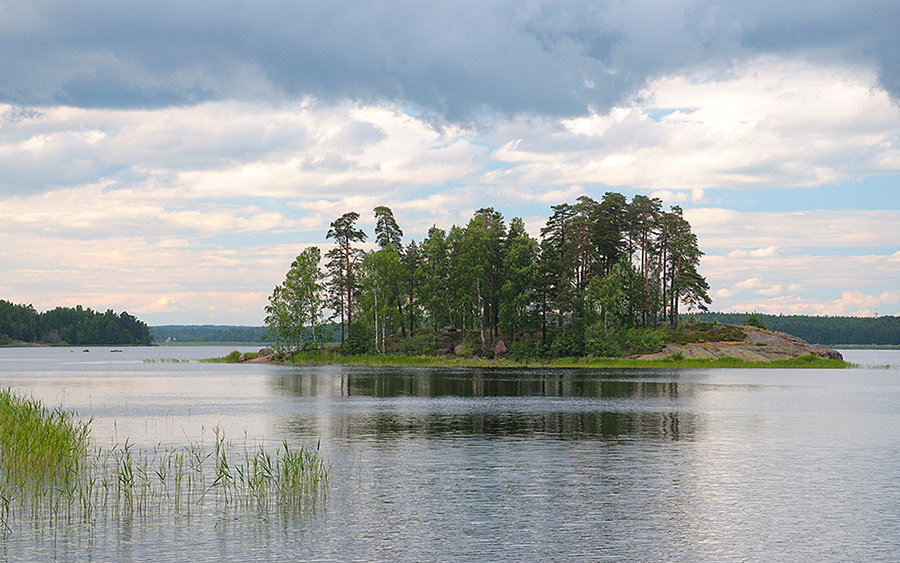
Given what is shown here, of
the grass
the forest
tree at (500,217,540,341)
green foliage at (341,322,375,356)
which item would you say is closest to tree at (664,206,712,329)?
the forest

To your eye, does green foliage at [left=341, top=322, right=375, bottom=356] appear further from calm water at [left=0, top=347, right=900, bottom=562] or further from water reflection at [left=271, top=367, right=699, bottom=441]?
calm water at [left=0, top=347, right=900, bottom=562]

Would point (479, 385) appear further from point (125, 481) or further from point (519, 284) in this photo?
point (125, 481)

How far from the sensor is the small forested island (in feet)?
407

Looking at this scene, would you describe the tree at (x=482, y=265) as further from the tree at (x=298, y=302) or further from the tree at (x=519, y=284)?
the tree at (x=298, y=302)

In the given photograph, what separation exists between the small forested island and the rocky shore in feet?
1.57

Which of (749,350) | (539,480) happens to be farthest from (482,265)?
(539,480)

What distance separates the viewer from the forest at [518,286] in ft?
A: 409

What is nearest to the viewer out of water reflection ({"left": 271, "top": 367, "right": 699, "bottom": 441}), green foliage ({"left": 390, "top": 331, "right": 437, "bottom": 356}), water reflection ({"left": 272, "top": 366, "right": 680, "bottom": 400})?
water reflection ({"left": 271, "top": 367, "right": 699, "bottom": 441})

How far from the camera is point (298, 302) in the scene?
132m

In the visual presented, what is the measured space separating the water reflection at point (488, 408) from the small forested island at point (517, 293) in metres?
33.5

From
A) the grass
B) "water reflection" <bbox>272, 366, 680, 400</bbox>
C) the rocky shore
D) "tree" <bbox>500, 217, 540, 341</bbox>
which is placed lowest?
"water reflection" <bbox>272, 366, 680, 400</bbox>

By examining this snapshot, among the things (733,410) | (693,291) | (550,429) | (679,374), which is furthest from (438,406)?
(693,291)

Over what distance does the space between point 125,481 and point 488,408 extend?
34.1 meters

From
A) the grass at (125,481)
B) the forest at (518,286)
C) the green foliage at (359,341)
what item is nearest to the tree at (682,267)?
the forest at (518,286)
